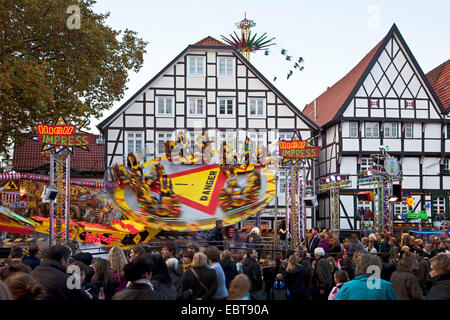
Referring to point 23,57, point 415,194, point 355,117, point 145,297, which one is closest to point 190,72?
point 355,117

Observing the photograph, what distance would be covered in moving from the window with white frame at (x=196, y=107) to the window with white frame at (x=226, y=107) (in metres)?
1.03

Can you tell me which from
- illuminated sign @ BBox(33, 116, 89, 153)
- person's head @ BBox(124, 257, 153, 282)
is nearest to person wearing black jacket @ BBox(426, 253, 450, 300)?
person's head @ BBox(124, 257, 153, 282)

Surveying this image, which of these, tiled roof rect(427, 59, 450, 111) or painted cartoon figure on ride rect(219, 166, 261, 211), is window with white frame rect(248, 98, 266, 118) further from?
tiled roof rect(427, 59, 450, 111)

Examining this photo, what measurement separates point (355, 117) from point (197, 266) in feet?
103

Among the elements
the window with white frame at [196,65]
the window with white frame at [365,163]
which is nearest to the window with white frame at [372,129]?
the window with white frame at [365,163]

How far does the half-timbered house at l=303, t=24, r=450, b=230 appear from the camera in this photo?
37.0 meters

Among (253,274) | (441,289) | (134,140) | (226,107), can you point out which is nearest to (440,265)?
(441,289)

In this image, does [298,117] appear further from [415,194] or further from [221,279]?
[221,279]

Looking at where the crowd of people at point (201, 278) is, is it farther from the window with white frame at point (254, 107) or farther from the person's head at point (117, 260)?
the window with white frame at point (254, 107)

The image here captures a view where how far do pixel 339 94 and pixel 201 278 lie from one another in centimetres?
3458

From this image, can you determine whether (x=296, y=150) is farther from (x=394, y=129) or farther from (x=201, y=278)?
(x=394, y=129)

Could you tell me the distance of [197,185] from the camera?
85.8 ft

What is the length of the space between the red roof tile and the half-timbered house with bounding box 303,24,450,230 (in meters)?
0.24
